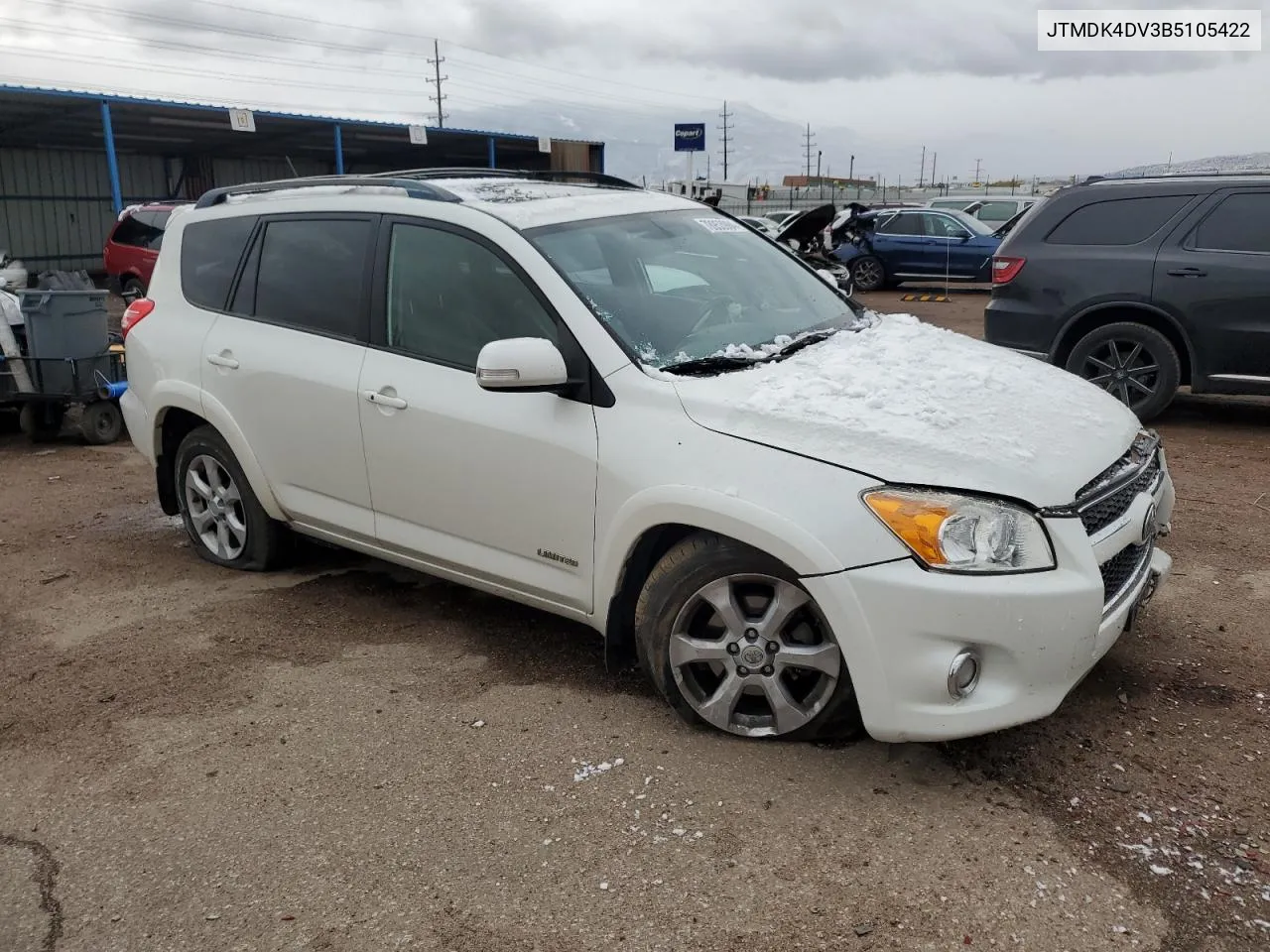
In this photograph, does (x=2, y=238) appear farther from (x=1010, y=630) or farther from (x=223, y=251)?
(x=1010, y=630)

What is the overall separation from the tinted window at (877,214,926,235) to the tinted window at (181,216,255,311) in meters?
16.3

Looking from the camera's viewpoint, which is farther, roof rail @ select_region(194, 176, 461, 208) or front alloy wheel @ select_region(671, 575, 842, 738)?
roof rail @ select_region(194, 176, 461, 208)

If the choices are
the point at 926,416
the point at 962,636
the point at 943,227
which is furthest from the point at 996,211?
the point at 962,636

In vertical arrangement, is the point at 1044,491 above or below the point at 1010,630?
above

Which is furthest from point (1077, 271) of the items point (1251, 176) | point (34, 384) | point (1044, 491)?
point (34, 384)

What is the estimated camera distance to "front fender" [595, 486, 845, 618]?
2.86 m

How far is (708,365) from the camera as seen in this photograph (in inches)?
135

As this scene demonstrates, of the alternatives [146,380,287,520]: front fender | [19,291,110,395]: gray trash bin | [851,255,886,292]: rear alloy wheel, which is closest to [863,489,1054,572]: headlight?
[146,380,287,520]: front fender

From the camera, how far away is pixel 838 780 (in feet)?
9.91

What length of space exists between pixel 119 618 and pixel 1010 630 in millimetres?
3614

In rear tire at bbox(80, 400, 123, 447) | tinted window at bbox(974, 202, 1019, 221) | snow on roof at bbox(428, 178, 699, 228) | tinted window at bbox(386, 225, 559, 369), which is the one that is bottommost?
rear tire at bbox(80, 400, 123, 447)

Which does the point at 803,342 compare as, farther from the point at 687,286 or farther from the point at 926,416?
the point at 926,416

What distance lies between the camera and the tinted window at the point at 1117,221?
746cm

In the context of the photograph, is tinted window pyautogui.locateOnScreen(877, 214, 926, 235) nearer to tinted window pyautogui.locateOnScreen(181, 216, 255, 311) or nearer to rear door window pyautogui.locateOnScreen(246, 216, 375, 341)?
tinted window pyautogui.locateOnScreen(181, 216, 255, 311)
